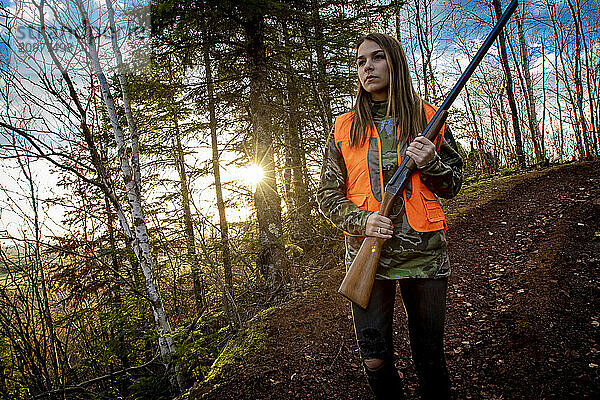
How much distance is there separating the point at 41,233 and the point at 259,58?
487cm

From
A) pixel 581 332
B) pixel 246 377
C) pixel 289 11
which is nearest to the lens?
pixel 581 332

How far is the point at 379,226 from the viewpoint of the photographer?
5.67ft

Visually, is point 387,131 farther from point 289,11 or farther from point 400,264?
point 289,11

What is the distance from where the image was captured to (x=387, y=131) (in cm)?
189

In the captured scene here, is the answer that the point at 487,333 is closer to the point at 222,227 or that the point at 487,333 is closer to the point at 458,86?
the point at 458,86

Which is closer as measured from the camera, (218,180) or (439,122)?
(439,122)

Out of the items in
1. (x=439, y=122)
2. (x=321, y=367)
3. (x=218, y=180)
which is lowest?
(x=321, y=367)

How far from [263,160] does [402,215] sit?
4.67m

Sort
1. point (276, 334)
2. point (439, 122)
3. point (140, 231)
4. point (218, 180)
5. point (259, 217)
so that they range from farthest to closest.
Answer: point (218, 180)
point (259, 217)
point (140, 231)
point (276, 334)
point (439, 122)

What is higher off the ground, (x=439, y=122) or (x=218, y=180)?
(x=218, y=180)

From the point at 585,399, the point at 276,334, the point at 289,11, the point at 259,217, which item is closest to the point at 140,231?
the point at 259,217

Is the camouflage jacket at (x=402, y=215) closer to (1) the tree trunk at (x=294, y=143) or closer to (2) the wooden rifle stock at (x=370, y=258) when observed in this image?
(2) the wooden rifle stock at (x=370, y=258)

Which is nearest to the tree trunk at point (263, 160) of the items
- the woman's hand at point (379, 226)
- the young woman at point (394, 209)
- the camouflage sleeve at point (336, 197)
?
the camouflage sleeve at point (336, 197)

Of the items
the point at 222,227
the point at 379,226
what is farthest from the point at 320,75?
the point at 379,226
